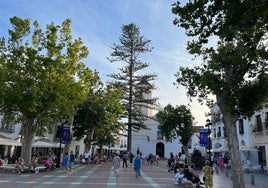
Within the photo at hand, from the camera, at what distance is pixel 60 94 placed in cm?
2112

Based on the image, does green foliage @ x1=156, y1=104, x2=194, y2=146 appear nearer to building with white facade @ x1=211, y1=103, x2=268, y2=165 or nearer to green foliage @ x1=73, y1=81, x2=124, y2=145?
building with white facade @ x1=211, y1=103, x2=268, y2=165

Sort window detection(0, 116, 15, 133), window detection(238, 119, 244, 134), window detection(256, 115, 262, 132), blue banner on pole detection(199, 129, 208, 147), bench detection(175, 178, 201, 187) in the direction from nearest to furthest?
1. bench detection(175, 178, 201, 187)
2. blue banner on pole detection(199, 129, 208, 147)
3. window detection(0, 116, 15, 133)
4. window detection(256, 115, 262, 132)
5. window detection(238, 119, 244, 134)

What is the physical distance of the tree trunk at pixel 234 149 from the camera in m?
12.9

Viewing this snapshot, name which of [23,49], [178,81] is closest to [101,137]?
[23,49]

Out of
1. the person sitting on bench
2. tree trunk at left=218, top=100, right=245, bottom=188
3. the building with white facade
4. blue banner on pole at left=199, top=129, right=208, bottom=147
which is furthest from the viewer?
the building with white facade

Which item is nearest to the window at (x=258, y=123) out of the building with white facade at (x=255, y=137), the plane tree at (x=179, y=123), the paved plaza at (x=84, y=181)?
the building with white facade at (x=255, y=137)

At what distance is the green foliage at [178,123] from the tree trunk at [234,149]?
20.0 m

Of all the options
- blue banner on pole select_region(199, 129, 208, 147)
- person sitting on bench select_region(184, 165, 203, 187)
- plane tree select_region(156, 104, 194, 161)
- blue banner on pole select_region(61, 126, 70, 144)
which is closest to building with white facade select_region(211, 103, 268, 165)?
plane tree select_region(156, 104, 194, 161)

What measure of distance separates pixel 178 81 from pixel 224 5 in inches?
352

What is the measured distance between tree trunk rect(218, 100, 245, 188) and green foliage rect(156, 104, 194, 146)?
2003 cm

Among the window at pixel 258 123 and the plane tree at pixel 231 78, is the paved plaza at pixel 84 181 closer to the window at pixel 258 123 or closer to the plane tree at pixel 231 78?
the plane tree at pixel 231 78

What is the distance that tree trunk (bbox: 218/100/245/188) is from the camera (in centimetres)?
1292

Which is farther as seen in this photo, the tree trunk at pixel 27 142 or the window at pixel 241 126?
the window at pixel 241 126

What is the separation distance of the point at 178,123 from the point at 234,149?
20903mm
